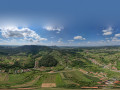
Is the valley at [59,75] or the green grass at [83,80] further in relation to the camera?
the green grass at [83,80]

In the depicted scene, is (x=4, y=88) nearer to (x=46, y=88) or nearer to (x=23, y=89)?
(x=23, y=89)

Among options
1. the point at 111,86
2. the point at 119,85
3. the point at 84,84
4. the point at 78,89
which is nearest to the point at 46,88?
the point at 78,89

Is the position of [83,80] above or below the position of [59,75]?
above

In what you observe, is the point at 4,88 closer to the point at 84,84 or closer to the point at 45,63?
the point at 84,84

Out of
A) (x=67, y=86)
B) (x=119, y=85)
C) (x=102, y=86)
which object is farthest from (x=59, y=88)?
(x=119, y=85)

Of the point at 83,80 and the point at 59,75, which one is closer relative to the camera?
the point at 83,80

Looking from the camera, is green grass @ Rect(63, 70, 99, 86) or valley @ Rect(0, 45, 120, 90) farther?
green grass @ Rect(63, 70, 99, 86)

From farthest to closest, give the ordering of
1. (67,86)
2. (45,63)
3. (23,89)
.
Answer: (45,63) → (67,86) → (23,89)

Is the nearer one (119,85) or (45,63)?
(119,85)

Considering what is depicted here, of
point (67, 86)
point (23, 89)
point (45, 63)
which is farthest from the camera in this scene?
point (45, 63)
